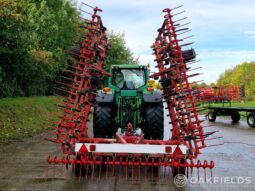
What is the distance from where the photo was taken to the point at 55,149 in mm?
9906

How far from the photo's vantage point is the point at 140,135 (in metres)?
7.00

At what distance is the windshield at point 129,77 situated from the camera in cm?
913

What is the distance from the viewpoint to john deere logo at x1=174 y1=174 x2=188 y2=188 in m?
5.94

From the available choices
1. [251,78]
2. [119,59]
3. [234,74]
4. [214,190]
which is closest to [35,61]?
[214,190]

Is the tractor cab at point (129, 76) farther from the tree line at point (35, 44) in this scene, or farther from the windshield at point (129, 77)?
the tree line at point (35, 44)

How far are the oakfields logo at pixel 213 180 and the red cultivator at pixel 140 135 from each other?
0.16m

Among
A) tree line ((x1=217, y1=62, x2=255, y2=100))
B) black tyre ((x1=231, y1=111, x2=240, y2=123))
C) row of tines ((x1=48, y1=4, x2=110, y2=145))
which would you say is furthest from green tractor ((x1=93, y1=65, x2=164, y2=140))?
tree line ((x1=217, y1=62, x2=255, y2=100))

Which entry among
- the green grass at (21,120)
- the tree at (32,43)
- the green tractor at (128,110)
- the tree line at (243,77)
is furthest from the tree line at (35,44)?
the tree line at (243,77)

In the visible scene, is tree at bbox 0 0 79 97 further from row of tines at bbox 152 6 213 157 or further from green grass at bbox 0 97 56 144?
row of tines at bbox 152 6 213 157

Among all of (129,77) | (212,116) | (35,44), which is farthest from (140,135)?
(212,116)

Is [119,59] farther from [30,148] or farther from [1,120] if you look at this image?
[30,148]

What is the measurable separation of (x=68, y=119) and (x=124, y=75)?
3.06 metres

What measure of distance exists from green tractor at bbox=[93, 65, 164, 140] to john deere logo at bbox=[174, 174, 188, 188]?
65.5 inches

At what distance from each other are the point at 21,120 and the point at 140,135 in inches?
375
